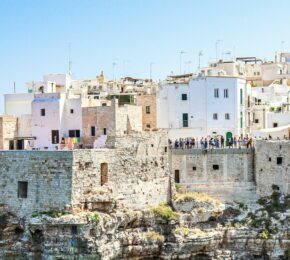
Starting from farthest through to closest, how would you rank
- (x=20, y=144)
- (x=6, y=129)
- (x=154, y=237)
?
(x=20, y=144) < (x=6, y=129) < (x=154, y=237)

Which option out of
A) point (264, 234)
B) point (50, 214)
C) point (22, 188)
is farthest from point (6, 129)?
point (264, 234)

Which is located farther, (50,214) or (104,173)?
(104,173)

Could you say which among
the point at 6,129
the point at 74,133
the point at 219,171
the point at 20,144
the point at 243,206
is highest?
the point at 6,129

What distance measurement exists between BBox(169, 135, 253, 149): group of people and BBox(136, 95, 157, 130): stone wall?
6.71 ft

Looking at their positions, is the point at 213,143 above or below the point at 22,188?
above

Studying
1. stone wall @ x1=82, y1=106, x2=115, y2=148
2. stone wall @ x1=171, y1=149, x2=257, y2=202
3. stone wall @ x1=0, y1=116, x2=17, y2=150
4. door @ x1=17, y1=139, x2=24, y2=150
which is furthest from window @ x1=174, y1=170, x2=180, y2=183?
stone wall @ x1=0, y1=116, x2=17, y2=150

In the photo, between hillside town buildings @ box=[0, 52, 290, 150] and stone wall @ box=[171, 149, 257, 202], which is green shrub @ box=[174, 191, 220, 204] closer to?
stone wall @ box=[171, 149, 257, 202]

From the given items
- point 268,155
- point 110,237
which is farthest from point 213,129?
point 110,237


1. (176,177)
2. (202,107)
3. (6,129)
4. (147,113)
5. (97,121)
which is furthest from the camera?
(147,113)

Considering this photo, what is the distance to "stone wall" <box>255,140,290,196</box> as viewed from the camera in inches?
1495

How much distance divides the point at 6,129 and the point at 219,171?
41.6ft

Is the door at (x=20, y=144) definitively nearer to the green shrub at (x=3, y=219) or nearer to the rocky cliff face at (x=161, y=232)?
the rocky cliff face at (x=161, y=232)

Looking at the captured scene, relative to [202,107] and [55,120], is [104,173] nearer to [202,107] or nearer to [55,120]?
[55,120]

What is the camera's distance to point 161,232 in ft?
120
